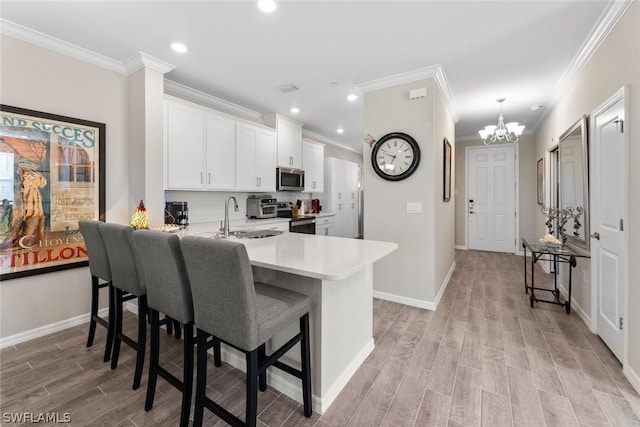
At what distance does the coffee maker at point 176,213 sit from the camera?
3.34 m

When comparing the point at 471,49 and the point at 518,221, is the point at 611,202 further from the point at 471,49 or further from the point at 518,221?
the point at 518,221

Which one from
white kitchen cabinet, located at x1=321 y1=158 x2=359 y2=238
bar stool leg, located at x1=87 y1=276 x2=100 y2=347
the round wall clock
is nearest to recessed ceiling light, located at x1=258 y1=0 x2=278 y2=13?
the round wall clock

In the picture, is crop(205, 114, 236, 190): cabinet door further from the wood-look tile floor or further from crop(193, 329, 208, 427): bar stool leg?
crop(193, 329, 208, 427): bar stool leg

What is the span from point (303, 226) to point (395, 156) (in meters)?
2.28

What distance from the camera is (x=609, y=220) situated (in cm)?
221

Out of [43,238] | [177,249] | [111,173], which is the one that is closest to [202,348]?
[177,249]

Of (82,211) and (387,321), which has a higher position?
(82,211)

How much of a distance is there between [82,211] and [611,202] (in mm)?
4582

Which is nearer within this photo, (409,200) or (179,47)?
(179,47)

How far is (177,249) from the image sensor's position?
1.48 meters

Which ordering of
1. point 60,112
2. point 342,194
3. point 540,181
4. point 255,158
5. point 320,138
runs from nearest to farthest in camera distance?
point 60,112
point 255,158
point 540,181
point 320,138
point 342,194

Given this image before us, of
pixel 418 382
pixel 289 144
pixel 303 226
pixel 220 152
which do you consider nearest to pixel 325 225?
pixel 303 226

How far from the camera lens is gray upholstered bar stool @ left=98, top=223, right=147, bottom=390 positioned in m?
1.82

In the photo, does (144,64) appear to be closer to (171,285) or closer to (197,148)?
(197,148)
